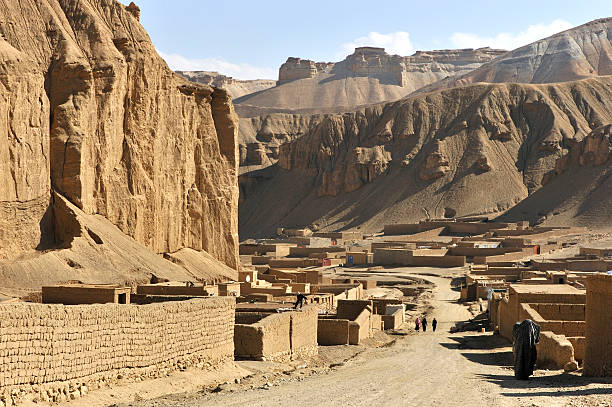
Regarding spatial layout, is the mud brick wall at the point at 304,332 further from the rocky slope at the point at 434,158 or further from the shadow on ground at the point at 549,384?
the rocky slope at the point at 434,158

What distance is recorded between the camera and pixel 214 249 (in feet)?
132

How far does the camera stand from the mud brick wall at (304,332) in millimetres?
19156

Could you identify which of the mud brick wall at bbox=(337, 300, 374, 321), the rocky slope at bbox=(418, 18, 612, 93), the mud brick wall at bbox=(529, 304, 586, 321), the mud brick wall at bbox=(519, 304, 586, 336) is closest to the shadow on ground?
the mud brick wall at bbox=(519, 304, 586, 336)

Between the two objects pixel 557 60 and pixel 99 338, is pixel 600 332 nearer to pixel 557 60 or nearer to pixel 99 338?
pixel 99 338

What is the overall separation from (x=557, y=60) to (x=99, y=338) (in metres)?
162

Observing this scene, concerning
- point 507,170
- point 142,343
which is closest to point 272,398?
point 142,343

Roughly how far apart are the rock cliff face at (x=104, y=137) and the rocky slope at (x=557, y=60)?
125011 mm

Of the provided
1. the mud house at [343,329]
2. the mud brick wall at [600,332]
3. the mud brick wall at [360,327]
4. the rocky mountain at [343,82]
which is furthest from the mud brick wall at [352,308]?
the rocky mountain at [343,82]

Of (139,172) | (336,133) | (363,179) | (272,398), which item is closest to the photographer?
(272,398)

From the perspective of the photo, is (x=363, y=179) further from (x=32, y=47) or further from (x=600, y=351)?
(x=600, y=351)

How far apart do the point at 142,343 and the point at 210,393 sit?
4.36ft

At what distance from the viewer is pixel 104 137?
3247cm

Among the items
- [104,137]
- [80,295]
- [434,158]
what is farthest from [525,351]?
[434,158]

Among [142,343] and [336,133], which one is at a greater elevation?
[336,133]
